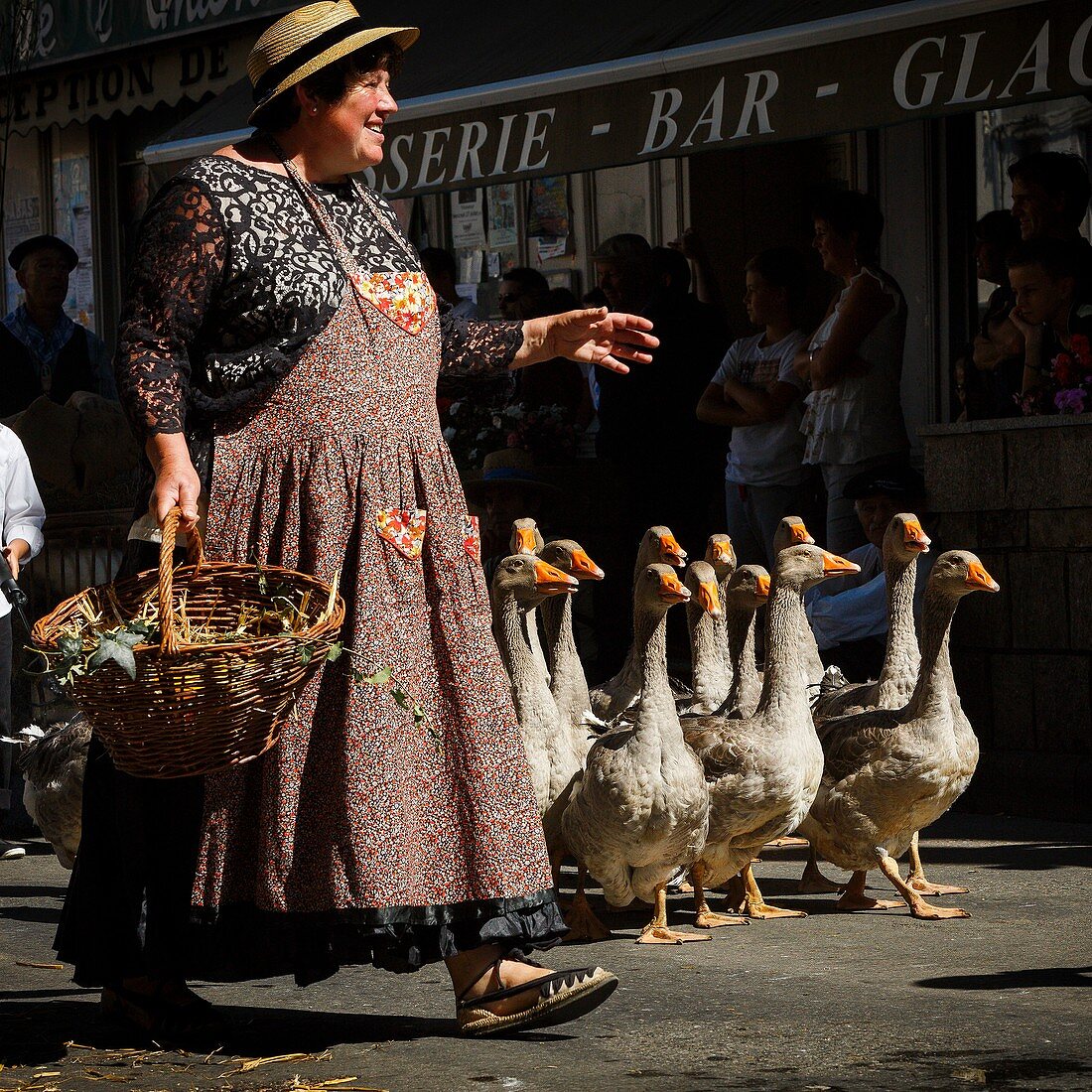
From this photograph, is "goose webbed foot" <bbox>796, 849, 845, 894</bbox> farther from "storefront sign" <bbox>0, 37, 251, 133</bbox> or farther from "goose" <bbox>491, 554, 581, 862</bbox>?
"storefront sign" <bbox>0, 37, 251, 133</bbox>

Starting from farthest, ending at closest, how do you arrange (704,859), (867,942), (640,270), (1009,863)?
(640,270), (1009,863), (704,859), (867,942)

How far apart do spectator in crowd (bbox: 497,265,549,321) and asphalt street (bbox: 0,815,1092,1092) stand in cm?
532

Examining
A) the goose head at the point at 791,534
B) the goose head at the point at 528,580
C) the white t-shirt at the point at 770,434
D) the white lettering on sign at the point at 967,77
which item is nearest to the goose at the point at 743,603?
the goose head at the point at 791,534

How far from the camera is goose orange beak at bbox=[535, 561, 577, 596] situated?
6629 mm

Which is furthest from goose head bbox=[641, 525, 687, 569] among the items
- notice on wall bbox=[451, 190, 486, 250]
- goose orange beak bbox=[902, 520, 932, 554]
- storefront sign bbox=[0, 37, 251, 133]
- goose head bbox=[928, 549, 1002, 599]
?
storefront sign bbox=[0, 37, 251, 133]

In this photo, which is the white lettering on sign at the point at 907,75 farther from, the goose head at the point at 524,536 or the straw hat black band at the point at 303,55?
the straw hat black band at the point at 303,55

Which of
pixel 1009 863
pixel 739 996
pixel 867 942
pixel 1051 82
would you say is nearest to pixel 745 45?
pixel 1051 82

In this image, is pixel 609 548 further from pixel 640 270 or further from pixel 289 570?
pixel 289 570

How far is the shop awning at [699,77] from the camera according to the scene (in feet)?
23.0

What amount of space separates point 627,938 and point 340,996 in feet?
4.21

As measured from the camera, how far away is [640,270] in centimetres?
1027

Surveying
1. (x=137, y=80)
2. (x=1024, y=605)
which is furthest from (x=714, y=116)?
(x=137, y=80)

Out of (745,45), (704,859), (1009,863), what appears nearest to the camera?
(704,859)

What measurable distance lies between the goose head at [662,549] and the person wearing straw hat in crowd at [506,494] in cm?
240
